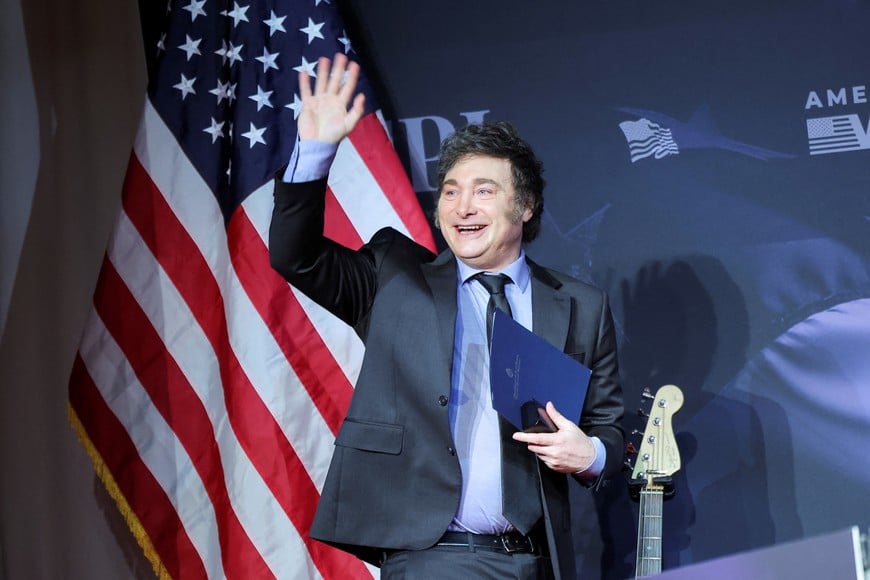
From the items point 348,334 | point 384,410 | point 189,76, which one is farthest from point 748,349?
point 189,76

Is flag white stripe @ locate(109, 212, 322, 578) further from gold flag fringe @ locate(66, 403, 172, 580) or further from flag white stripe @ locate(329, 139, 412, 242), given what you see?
flag white stripe @ locate(329, 139, 412, 242)

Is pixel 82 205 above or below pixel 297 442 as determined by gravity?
above

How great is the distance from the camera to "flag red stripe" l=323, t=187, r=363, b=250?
3.55 m

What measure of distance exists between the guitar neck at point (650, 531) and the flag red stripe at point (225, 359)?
98 centimetres

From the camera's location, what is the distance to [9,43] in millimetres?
3941

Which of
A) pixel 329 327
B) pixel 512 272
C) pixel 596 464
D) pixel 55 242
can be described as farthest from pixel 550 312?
pixel 55 242

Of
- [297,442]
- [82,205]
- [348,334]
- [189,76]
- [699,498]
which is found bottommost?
[699,498]

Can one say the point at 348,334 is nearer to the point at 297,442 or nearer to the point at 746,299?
the point at 297,442

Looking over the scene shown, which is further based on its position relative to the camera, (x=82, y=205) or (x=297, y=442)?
(x=82, y=205)

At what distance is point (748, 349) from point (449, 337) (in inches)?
56.6

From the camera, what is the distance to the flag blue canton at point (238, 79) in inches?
142

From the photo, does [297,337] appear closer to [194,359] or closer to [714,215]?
[194,359]

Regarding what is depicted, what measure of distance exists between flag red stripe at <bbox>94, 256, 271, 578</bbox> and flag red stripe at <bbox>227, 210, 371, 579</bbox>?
0.76ft

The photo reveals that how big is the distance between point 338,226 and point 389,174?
233 mm
